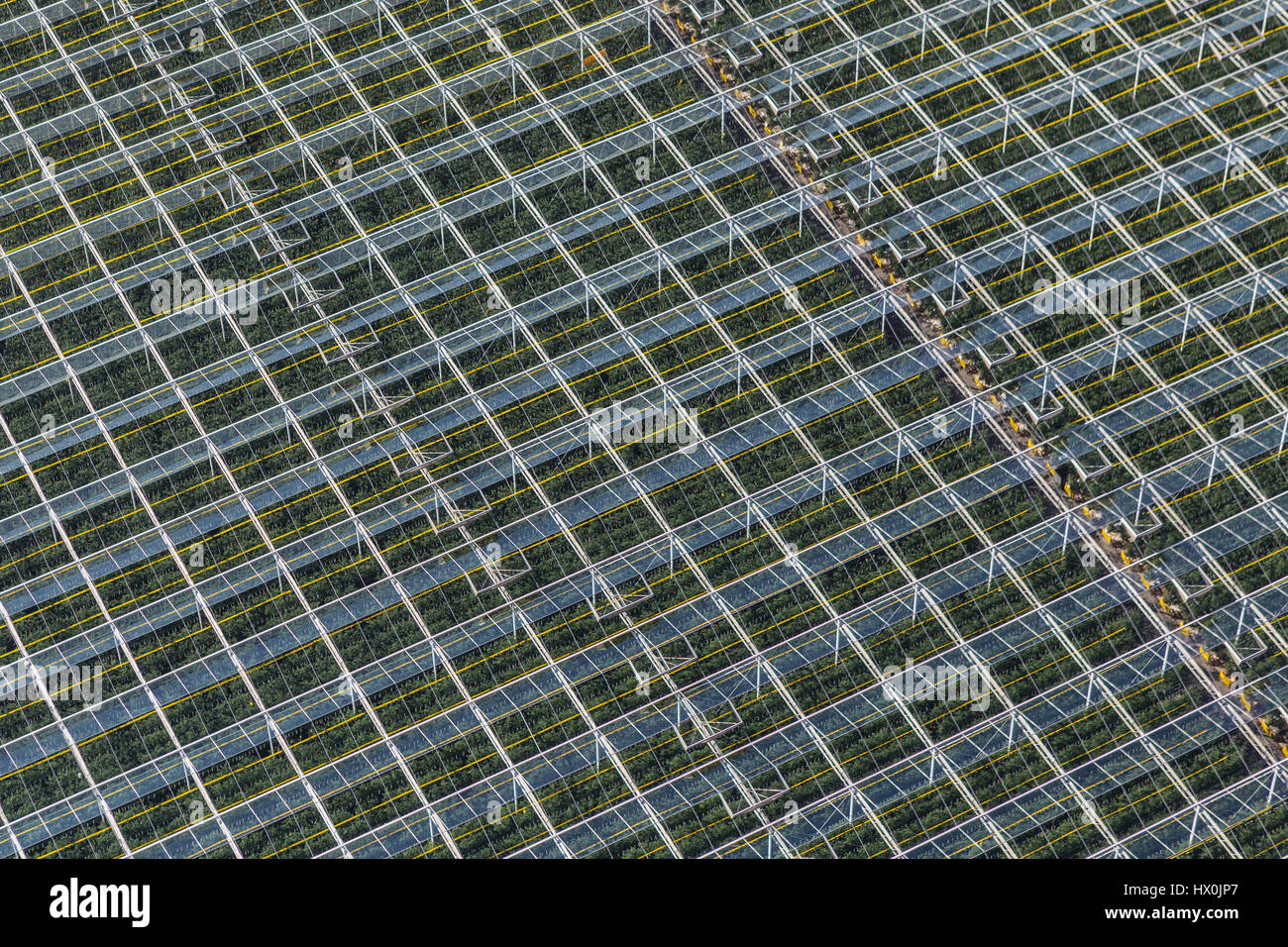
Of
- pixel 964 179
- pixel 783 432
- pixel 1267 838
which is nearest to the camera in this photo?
pixel 1267 838

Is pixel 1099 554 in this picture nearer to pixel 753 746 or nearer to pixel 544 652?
pixel 753 746

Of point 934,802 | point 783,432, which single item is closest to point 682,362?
point 783,432

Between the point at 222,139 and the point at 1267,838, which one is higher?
the point at 222,139

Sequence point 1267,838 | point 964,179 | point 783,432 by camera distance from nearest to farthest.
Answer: point 1267,838, point 783,432, point 964,179

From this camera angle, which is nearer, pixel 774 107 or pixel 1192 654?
pixel 1192 654

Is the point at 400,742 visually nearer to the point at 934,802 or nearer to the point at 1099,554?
the point at 934,802

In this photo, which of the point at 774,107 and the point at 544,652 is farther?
the point at 774,107

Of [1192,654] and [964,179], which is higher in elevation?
[964,179]

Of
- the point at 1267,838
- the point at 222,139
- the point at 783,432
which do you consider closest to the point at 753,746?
the point at 783,432
